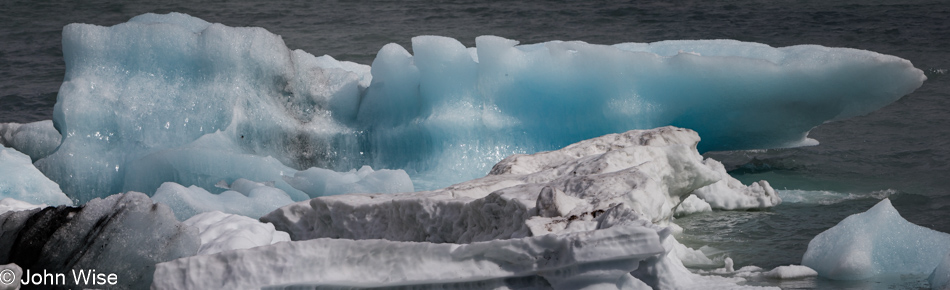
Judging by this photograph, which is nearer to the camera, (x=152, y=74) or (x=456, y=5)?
(x=152, y=74)

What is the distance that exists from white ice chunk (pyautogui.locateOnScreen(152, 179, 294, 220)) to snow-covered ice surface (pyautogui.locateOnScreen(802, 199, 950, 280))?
2.33 meters

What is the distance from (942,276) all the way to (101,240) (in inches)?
97.1

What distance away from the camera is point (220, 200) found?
4309mm

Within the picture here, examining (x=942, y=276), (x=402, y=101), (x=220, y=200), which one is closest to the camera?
(x=942, y=276)

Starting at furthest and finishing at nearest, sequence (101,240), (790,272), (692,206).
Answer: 1. (692,206)
2. (790,272)
3. (101,240)

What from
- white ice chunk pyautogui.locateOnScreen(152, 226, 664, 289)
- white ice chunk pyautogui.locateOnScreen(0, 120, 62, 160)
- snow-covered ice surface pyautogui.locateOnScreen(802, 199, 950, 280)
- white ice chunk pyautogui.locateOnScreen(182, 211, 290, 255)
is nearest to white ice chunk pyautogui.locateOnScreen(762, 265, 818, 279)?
snow-covered ice surface pyautogui.locateOnScreen(802, 199, 950, 280)

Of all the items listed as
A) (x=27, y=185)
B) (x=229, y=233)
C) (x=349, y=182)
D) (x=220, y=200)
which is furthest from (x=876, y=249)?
(x=27, y=185)

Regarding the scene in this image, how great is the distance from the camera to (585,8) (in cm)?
1089

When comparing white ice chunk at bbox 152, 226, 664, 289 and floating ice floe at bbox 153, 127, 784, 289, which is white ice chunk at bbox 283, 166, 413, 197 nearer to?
floating ice floe at bbox 153, 127, 784, 289

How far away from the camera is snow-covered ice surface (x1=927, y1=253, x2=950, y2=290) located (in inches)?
112

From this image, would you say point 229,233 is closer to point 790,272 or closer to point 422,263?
point 422,263

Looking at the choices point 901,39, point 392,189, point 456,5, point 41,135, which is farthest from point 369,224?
point 456,5

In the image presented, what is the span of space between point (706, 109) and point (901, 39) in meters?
4.93

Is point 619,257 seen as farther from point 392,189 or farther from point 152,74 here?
point 152,74
